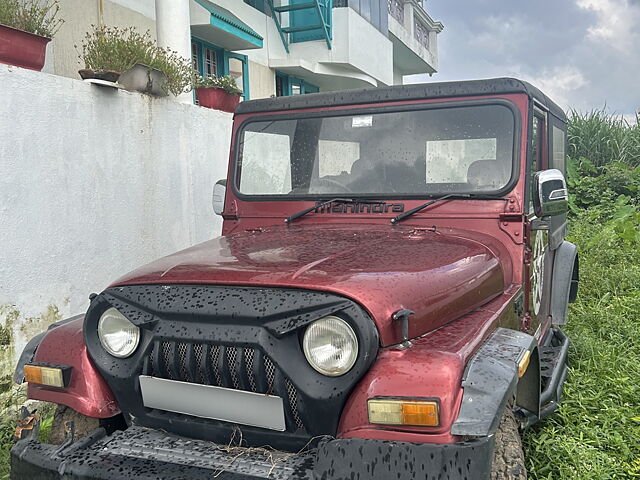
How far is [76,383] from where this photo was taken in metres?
2.29

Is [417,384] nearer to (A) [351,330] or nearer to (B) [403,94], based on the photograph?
(A) [351,330]

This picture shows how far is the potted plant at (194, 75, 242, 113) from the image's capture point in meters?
6.83

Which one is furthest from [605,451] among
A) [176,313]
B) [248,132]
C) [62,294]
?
[62,294]

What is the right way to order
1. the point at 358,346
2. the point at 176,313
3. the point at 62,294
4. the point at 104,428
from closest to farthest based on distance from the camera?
1. the point at 358,346
2. the point at 176,313
3. the point at 104,428
4. the point at 62,294

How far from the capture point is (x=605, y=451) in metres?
2.87

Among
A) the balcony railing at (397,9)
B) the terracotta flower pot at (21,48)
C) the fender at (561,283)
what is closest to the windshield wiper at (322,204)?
the fender at (561,283)

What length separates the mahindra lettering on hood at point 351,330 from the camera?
1826mm

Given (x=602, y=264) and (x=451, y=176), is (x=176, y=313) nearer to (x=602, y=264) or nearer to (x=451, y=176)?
(x=451, y=176)

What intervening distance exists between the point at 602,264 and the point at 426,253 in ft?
17.8

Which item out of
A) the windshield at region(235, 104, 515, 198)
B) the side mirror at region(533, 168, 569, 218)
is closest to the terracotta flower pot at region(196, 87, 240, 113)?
the windshield at region(235, 104, 515, 198)

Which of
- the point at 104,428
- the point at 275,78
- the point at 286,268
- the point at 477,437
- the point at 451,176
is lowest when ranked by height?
the point at 104,428

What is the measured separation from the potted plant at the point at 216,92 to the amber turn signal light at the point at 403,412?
18.3ft

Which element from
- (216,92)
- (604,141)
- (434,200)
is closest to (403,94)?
(434,200)

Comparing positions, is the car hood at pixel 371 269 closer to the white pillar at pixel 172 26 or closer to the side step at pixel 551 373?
the side step at pixel 551 373
